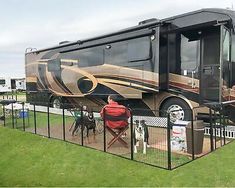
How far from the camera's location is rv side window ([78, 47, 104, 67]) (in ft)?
40.8

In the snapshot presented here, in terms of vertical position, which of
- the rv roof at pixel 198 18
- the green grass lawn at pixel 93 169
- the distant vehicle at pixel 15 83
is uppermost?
the rv roof at pixel 198 18

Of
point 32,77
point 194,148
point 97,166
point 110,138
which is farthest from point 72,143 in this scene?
point 32,77

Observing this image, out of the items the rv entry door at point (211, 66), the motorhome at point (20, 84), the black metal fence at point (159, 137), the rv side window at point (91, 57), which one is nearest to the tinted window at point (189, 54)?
the rv entry door at point (211, 66)

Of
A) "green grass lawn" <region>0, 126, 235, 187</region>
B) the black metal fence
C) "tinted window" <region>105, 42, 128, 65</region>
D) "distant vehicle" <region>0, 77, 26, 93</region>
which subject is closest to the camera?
"green grass lawn" <region>0, 126, 235, 187</region>

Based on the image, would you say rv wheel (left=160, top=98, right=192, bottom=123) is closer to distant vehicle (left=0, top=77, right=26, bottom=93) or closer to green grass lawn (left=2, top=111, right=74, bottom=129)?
green grass lawn (left=2, top=111, right=74, bottom=129)

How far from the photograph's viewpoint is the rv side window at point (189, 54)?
379 inches

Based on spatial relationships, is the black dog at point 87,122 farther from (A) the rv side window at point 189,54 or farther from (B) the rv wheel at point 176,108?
(A) the rv side window at point 189,54

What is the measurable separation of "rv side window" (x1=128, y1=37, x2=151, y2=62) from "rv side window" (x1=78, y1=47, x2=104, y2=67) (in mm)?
1680

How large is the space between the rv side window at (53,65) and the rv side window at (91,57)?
211 centimetres

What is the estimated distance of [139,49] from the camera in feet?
35.0

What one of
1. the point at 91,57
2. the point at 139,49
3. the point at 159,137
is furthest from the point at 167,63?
the point at 91,57

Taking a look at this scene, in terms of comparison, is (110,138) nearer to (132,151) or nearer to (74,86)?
(132,151)

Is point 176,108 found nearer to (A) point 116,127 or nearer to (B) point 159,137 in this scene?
(B) point 159,137

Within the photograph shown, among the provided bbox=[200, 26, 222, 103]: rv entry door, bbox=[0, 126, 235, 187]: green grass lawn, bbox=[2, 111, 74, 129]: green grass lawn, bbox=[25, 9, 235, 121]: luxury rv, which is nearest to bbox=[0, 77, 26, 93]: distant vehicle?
bbox=[2, 111, 74, 129]: green grass lawn
